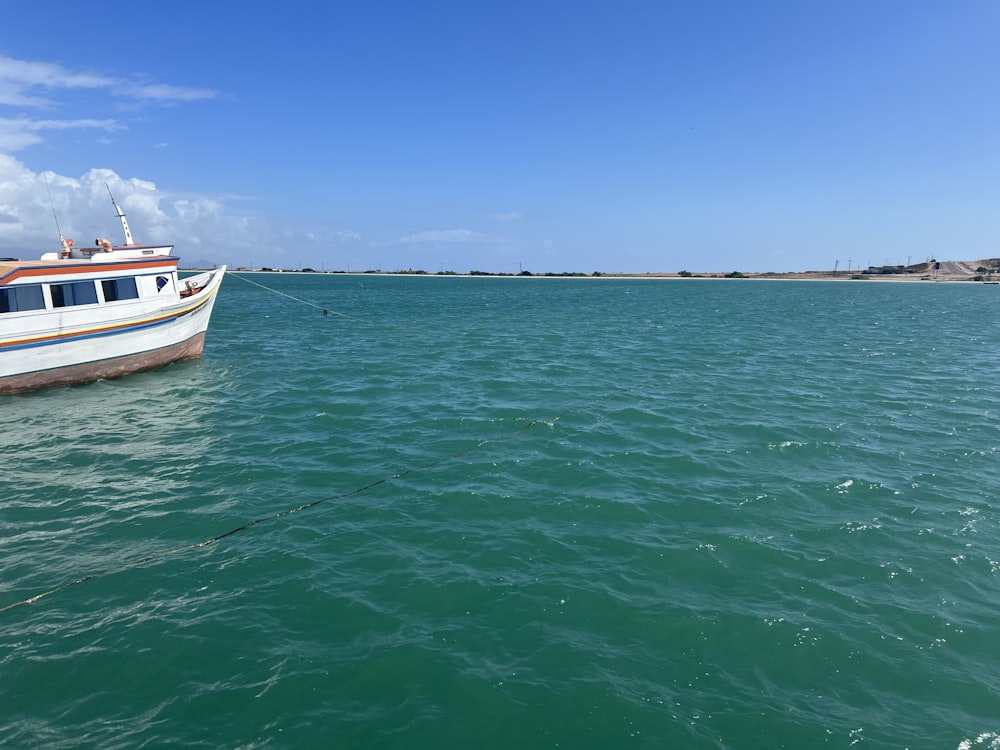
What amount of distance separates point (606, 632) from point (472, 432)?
10.0 metres

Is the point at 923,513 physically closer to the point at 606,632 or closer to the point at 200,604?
the point at 606,632

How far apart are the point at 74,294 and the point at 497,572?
24.5 meters

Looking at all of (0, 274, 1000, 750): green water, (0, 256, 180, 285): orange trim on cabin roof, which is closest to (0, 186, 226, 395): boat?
(0, 256, 180, 285): orange trim on cabin roof

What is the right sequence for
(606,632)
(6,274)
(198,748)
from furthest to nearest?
1. (6,274)
2. (606,632)
3. (198,748)

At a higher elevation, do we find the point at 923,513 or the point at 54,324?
the point at 54,324

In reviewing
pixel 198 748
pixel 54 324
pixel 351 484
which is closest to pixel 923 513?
pixel 351 484

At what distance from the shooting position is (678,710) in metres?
7.16

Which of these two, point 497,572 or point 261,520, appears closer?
point 497,572

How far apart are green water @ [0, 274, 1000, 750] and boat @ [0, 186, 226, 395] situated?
2320 mm

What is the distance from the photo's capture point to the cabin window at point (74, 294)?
2356 centimetres

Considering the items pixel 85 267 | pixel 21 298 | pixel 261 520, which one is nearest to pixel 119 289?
pixel 85 267

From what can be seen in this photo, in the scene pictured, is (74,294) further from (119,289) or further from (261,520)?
(261,520)

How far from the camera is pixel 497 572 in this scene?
10.1 m

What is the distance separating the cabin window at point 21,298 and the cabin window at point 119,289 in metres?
2.39
